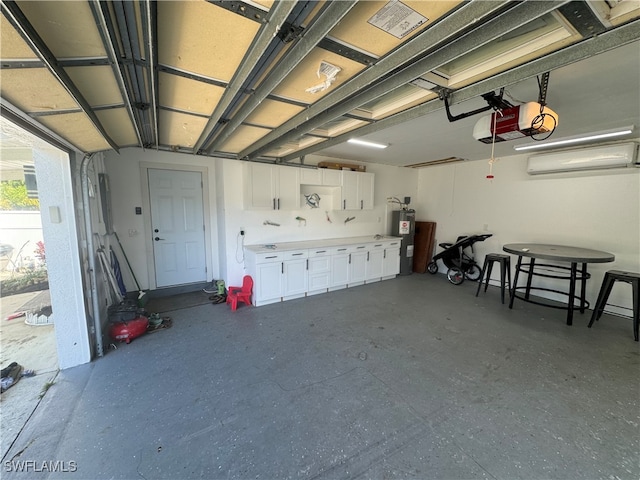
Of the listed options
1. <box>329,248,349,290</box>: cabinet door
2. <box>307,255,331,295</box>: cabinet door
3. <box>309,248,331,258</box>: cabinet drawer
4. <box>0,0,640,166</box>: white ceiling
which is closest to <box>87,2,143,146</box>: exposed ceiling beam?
<box>0,0,640,166</box>: white ceiling

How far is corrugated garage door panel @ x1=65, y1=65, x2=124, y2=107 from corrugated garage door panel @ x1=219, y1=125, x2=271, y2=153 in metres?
1.12

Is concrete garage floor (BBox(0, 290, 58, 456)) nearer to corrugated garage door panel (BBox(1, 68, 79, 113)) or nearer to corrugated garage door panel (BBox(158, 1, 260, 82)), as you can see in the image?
corrugated garage door panel (BBox(1, 68, 79, 113))

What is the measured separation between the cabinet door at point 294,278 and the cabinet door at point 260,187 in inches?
42.0

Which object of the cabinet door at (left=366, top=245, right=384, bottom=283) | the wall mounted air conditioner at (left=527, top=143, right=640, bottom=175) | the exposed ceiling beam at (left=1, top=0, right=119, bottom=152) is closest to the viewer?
the exposed ceiling beam at (left=1, top=0, right=119, bottom=152)

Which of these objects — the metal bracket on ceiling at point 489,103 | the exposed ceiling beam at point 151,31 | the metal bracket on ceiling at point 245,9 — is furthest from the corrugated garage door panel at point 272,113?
the metal bracket on ceiling at point 489,103

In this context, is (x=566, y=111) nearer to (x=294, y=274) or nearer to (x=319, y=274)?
(x=319, y=274)

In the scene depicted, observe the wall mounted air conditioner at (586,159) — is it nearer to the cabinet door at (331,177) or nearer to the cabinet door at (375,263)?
the cabinet door at (375,263)

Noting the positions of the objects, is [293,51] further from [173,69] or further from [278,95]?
[173,69]

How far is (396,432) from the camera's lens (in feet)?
6.03

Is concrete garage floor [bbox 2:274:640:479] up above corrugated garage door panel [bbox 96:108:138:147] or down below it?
below

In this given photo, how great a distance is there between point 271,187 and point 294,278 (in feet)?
5.36

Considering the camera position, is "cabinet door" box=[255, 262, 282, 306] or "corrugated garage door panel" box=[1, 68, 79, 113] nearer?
"corrugated garage door panel" box=[1, 68, 79, 113]

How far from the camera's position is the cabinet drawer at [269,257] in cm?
396

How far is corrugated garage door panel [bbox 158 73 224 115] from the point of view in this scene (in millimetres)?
1599
